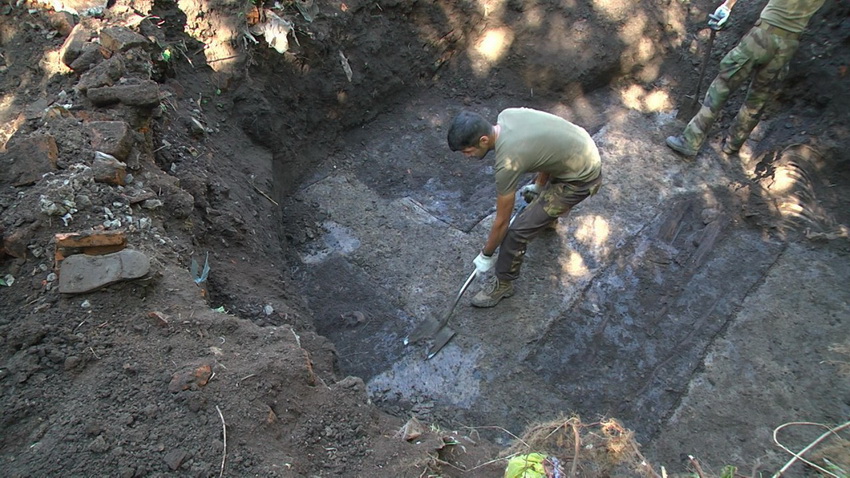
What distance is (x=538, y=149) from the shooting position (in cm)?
329

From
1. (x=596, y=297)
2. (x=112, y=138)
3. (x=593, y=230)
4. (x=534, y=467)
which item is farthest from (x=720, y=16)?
(x=112, y=138)

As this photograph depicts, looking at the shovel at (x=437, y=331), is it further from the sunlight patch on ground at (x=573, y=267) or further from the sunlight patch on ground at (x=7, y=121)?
the sunlight patch on ground at (x=7, y=121)

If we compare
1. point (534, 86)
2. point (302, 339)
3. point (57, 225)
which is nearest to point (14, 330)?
point (57, 225)

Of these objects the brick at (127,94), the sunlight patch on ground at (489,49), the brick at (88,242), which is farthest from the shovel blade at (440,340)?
A: the sunlight patch on ground at (489,49)

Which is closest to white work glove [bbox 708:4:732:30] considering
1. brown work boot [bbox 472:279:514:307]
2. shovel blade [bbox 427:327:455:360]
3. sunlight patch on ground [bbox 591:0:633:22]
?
sunlight patch on ground [bbox 591:0:633:22]

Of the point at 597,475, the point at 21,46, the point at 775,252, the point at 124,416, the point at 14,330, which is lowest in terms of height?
the point at 775,252

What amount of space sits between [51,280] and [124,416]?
0.86 meters

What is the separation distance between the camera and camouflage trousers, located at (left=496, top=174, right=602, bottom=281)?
3.64 metres

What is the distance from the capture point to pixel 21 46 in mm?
3588

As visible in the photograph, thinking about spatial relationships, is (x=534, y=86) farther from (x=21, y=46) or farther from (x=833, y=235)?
(x=21, y=46)

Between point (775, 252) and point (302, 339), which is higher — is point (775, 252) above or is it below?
below

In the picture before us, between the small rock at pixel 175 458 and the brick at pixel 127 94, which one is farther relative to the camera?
the brick at pixel 127 94

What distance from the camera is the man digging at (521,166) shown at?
10.5 feet

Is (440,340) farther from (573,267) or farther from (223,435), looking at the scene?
(223,435)
